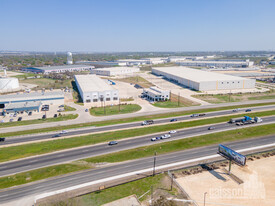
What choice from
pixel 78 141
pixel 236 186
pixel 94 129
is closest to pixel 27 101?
pixel 94 129

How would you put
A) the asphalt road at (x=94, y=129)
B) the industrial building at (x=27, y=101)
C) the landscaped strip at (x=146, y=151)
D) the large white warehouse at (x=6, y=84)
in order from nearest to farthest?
1. the landscaped strip at (x=146, y=151)
2. the asphalt road at (x=94, y=129)
3. the industrial building at (x=27, y=101)
4. the large white warehouse at (x=6, y=84)

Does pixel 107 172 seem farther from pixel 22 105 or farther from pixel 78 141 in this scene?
pixel 22 105

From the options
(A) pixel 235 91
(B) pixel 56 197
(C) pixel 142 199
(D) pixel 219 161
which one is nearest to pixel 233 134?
(D) pixel 219 161

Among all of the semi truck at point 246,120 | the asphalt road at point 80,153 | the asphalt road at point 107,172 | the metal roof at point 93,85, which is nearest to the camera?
the asphalt road at point 107,172

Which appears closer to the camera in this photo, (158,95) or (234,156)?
(234,156)

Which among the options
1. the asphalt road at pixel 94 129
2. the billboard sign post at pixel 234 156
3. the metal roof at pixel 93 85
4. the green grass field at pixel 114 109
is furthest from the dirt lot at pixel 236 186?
the metal roof at pixel 93 85

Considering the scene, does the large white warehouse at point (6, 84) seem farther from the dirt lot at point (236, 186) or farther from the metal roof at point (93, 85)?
the dirt lot at point (236, 186)

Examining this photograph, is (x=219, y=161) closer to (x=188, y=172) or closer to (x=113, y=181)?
(x=188, y=172)
